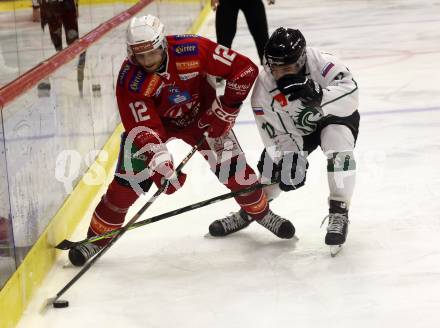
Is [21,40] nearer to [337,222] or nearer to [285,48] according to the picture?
[285,48]

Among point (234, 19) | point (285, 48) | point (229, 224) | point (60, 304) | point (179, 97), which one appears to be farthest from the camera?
point (234, 19)

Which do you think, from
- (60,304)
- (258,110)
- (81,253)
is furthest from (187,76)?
(60,304)

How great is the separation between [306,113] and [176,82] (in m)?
0.45

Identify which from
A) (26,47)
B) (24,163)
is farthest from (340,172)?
(26,47)

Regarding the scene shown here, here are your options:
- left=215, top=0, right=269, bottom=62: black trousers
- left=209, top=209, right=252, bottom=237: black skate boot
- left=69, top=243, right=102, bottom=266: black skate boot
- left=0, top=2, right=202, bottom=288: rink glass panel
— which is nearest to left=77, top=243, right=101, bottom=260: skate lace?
left=69, top=243, right=102, bottom=266: black skate boot

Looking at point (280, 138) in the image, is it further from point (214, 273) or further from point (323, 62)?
point (214, 273)

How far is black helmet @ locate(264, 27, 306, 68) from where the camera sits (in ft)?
8.66

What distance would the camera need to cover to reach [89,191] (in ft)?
11.7

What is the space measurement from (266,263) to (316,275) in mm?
207

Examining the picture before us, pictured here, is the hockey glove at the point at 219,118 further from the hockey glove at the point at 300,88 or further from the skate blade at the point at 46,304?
the skate blade at the point at 46,304

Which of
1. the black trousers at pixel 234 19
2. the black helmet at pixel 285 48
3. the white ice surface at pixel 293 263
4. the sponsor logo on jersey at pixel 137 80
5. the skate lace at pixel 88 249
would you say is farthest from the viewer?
the black trousers at pixel 234 19

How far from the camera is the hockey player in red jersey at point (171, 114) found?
2.71m

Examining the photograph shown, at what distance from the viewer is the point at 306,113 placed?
279 centimetres

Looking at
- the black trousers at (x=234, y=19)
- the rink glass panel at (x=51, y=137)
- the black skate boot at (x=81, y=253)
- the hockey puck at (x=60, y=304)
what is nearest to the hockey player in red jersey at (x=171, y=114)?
the black skate boot at (x=81, y=253)
